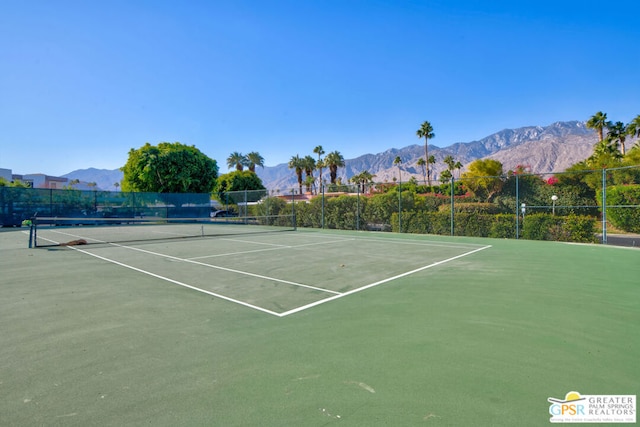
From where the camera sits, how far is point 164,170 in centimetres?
3528

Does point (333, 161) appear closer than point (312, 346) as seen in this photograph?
No

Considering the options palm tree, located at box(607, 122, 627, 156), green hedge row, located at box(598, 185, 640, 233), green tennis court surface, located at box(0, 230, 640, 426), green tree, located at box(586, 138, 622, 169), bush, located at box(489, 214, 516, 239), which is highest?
palm tree, located at box(607, 122, 627, 156)

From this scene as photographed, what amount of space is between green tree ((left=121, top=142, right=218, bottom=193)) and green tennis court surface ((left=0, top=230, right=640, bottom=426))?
29901 mm

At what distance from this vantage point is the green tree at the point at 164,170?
34.8 m

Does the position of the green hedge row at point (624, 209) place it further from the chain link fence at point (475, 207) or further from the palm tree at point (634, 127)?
the palm tree at point (634, 127)

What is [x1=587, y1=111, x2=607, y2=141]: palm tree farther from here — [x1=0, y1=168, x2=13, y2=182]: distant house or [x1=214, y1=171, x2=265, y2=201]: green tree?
[x1=0, y1=168, x2=13, y2=182]: distant house

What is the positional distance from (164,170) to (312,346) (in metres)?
35.7

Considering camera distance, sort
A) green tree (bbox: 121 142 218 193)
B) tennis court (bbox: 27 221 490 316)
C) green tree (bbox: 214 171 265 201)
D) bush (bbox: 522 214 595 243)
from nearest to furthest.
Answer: tennis court (bbox: 27 221 490 316)
bush (bbox: 522 214 595 243)
green tree (bbox: 121 142 218 193)
green tree (bbox: 214 171 265 201)

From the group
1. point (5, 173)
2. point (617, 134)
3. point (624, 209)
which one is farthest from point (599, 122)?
point (5, 173)

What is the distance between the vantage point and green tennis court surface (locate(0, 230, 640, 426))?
8.11ft

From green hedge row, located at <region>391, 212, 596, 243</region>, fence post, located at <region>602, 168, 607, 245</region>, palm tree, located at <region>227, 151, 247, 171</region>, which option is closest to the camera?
fence post, located at <region>602, 168, 607, 245</region>

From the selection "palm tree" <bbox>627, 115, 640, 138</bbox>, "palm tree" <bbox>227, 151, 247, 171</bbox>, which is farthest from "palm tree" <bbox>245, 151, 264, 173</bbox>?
"palm tree" <bbox>627, 115, 640, 138</bbox>

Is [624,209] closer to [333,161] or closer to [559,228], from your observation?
[559,228]

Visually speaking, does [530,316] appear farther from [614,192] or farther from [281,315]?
[614,192]
